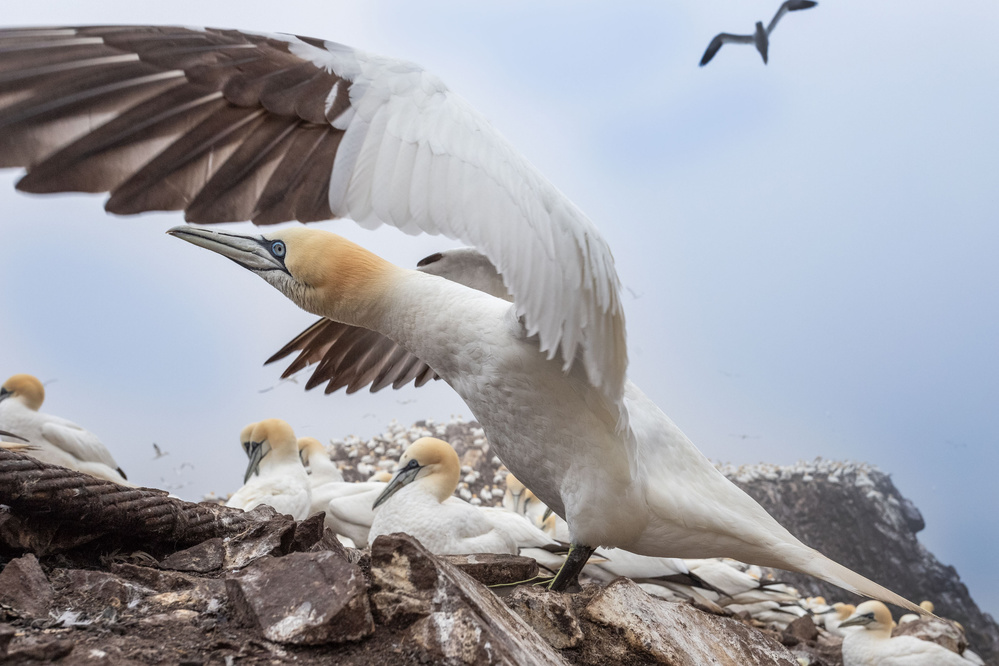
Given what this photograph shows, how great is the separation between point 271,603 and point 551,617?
818 mm

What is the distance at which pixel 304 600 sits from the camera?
5.18 feet

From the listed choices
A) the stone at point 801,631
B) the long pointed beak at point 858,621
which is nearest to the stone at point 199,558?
the stone at point 801,631

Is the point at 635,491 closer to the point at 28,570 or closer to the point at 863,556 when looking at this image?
the point at 28,570

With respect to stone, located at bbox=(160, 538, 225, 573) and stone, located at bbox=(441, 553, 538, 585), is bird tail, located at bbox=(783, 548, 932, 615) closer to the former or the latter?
stone, located at bbox=(441, 553, 538, 585)

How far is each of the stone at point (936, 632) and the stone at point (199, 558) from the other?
14.8 ft

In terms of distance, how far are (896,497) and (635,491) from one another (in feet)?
26.3

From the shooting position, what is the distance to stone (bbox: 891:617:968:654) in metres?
4.99

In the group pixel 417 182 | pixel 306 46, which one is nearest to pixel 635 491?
pixel 417 182

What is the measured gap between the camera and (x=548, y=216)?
5.79ft

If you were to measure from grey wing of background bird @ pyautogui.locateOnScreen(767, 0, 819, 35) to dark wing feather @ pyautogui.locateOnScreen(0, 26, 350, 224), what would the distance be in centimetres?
674

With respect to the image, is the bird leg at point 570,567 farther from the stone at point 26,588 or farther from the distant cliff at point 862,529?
the distant cliff at point 862,529

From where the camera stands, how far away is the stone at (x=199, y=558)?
6.59 feet

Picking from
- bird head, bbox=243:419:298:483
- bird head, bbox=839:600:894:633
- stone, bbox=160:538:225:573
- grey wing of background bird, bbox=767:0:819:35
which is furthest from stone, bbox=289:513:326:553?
grey wing of background bird, bbox=767:0:819:35

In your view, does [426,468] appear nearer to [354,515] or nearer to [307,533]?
[354,515]
